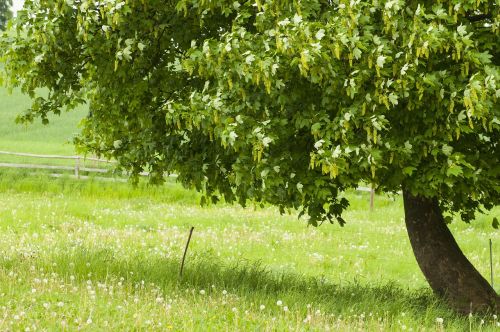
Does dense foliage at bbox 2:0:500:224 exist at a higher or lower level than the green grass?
higher

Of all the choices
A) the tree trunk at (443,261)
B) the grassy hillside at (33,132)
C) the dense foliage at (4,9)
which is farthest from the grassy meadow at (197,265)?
the dense foliage at (4,9)

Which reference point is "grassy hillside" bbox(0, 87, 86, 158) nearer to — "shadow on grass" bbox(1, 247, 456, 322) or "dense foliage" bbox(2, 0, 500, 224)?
"shadow on grass" bbox(1, 247, 456, 322)

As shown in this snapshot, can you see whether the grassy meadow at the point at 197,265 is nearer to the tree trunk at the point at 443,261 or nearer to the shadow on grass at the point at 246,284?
the shadow on grass at the point at 246,284

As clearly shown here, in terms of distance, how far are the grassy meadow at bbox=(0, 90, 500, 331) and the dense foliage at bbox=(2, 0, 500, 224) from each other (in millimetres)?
1726

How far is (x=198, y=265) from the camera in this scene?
1336 cm

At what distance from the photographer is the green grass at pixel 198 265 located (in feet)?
31.0

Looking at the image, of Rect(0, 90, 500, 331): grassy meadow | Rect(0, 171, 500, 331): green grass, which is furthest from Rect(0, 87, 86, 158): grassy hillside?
Rect(0, 171, 500, 331): green grass

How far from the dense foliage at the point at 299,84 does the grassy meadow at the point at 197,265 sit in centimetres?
173

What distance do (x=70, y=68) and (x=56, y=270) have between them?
3544 millimetres

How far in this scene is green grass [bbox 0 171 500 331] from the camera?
9.46 meters

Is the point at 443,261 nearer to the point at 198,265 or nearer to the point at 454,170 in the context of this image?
the point at 454,170

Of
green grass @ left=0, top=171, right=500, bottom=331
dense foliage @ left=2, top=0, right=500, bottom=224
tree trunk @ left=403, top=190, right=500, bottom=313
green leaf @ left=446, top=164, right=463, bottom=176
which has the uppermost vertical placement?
dense foliage @ left=2, top=0, right=500, bottom=224

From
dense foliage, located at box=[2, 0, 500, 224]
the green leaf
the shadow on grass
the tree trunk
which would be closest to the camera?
dense foliage, located at box=[2, 0, 500, 224]

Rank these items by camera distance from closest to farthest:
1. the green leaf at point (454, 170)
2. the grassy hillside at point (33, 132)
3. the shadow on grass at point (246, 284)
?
the green leaf at point (454, 170)
the shadow on grass at point (246, 284)
the grassy hillside at point (33, 132)
